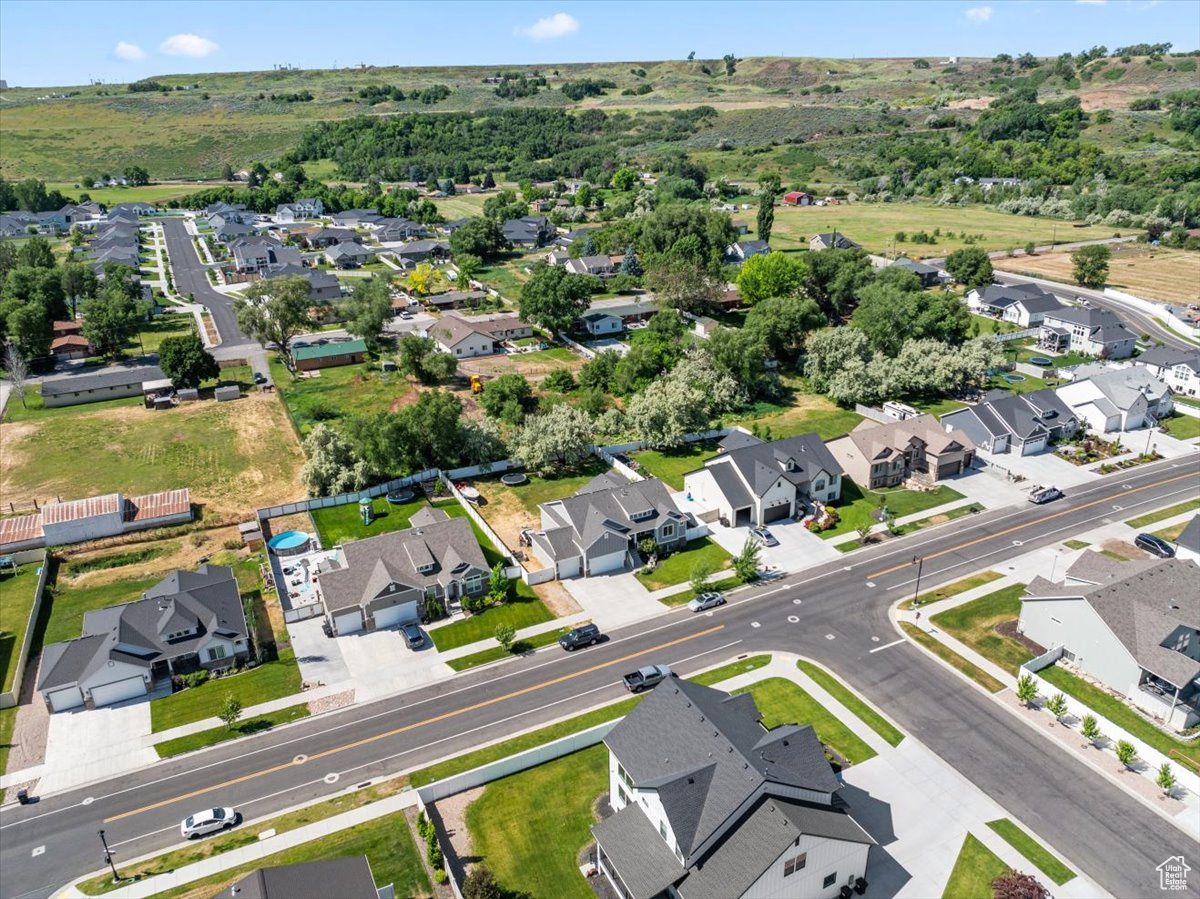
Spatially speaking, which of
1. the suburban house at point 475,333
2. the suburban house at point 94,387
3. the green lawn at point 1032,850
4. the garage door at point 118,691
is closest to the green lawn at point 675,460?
the suburban house at point 475,333

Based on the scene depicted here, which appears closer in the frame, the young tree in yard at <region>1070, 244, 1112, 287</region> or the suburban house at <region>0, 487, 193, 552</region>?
the suburban house at <region>0, 487, 193, 552</region>

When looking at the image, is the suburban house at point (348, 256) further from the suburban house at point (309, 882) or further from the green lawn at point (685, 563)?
the suburban house at point (309, 882)

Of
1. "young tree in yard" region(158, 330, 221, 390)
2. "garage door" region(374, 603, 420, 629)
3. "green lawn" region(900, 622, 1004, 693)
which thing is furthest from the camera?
"young tree in yard" region(158, 330, 221, 390)

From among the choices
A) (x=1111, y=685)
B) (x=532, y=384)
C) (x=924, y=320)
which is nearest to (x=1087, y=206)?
(x=924, y=320)

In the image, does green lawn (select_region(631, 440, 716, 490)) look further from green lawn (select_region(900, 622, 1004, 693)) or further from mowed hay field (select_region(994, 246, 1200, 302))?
mowed hay field (select_region(994, 246, 1200, 302))

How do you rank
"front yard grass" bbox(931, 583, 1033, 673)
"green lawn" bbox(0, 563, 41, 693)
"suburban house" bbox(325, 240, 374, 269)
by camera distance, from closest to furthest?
1. "front yard grass" bbox(931, 583, 1033, 673)
2. "green lawn" bbox(0, 563, 41, 693)
3. "suburban house" bbox(325, 240, 374, 269)

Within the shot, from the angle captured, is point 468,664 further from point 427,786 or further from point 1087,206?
point 1087,206

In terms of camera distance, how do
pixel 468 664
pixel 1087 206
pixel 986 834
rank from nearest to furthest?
pixel 986 834 < pixel 468 664 < pixel 1087 206

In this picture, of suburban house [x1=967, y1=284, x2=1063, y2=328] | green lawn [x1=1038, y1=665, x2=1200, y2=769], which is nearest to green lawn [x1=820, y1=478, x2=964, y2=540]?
green lawn [x1=1038, y1=665, x2=1200, y2=769]
